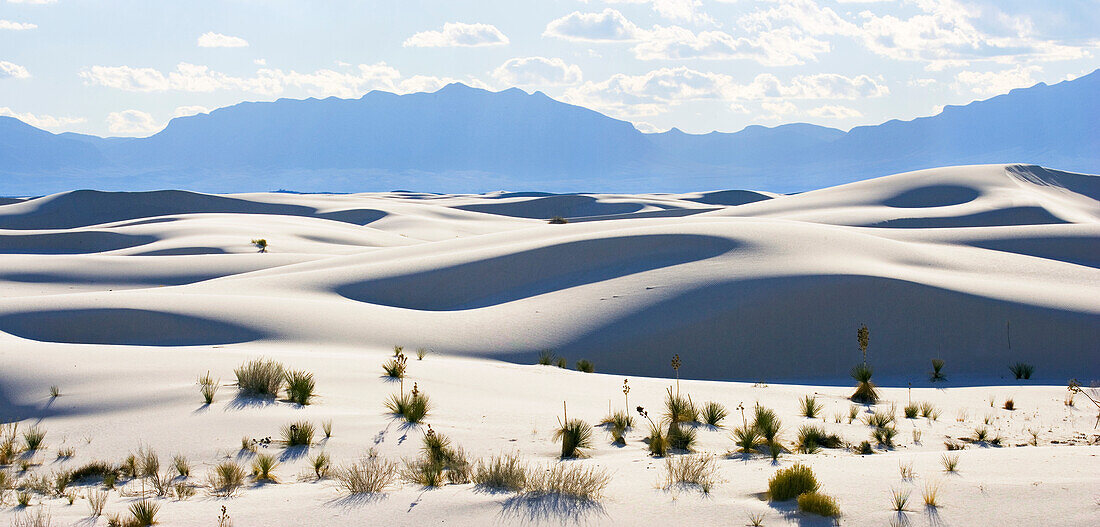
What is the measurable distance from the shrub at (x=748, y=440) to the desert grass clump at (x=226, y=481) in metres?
4.39

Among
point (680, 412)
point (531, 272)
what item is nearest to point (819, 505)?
point (680, 412)

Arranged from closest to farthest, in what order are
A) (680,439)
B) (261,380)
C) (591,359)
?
(680,439) → (261,380) → (591,359)

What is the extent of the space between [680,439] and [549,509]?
256cm

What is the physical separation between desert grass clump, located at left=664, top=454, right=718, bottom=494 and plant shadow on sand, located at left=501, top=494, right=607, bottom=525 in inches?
28.2

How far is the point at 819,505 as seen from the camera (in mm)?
5527

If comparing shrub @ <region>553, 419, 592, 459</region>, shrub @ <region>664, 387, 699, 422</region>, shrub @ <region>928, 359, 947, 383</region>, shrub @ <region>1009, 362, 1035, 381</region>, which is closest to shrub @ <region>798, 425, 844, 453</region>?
shrub @ <region>664, 387, 699, 422</region>

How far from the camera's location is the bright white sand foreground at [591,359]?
6.03 metres

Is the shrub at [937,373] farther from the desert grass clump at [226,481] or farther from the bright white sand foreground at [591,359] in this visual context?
the desert grass clump at [226,481]

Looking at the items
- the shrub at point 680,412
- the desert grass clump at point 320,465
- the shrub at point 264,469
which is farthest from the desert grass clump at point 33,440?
the shrub at point 680,412

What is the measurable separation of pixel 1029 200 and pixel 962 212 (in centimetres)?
681

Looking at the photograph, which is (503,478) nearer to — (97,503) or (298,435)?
(298,435)

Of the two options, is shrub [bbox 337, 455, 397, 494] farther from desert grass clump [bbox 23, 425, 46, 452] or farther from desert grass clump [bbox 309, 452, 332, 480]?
desert grass clump [bbox 23, 425, 46, 452]

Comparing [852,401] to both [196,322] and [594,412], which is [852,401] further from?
[196,322]

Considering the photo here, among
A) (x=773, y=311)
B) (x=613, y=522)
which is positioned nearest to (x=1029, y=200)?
(x=773, y=311)
